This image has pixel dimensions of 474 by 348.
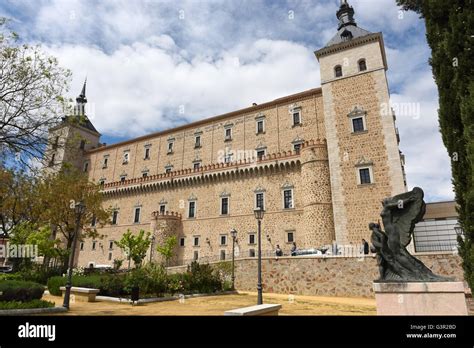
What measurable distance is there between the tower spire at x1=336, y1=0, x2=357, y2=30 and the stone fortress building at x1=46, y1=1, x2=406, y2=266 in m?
0.13

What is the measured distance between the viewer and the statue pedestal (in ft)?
22.5

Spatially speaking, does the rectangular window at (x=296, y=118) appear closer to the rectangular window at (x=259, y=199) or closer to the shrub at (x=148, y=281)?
the rectangular window at (x=259, y=199)

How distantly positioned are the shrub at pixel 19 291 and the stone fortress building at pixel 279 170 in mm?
10435

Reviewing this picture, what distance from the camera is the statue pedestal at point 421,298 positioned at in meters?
6.86

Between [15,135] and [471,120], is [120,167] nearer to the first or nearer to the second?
[15,135]

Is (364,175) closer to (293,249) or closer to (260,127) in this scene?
(293,249)

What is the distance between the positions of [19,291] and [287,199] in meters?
22.2

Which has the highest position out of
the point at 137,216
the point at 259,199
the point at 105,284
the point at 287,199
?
the point at 259,199

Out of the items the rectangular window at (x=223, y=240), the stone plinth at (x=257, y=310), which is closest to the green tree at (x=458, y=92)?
the stone plinth at (x=257, y=310)

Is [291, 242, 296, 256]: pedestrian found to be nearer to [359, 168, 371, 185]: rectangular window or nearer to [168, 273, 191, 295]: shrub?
[359, 168, 371, 185]: rectangular window

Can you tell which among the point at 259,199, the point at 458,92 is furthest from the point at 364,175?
the point at 458,92

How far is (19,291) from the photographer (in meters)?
10.1

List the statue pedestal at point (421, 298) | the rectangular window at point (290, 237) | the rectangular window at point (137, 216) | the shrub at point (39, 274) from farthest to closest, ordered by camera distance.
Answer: the rectangular window at point (137, 216) < the rectangular window at point (290, 237) < the shrub at point (39, 274) < the statue pedestal at point (421, 298)
